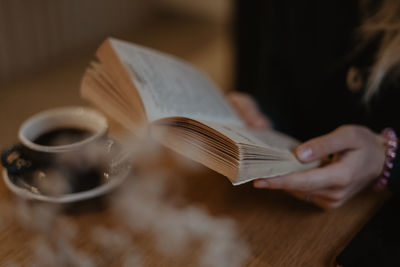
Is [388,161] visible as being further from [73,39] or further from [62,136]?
[73,39]

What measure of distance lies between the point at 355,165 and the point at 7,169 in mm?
552

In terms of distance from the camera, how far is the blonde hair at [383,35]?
727mm

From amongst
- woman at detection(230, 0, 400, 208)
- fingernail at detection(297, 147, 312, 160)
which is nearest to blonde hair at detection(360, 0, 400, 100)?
woman at detection(230, 0, 400, 208)

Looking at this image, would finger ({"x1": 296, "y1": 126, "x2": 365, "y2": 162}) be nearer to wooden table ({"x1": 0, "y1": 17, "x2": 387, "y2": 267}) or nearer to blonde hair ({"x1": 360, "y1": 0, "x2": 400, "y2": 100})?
wooden table ({"x1": 0, "y1": 17, "x2": 387, "y2": 267})

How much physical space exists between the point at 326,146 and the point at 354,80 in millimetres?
304

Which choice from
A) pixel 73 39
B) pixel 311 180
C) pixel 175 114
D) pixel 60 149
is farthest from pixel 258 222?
pixel 73 39

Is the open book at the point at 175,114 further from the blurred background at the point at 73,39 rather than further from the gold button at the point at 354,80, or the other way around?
the blurred background at the point at 73,39

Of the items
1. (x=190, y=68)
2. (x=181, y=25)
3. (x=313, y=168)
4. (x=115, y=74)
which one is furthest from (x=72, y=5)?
(x=313, y=168)

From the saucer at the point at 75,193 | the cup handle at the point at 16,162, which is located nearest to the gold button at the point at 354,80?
the saucer at the point at 75,193

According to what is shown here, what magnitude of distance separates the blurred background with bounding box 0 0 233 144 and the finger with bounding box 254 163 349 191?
164 cm

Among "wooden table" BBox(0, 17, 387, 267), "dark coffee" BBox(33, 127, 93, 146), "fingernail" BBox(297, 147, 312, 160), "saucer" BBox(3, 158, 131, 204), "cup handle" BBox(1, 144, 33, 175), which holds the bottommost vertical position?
"wooden table" BBox(0, 17, 387, 267)

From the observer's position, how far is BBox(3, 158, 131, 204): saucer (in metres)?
0.56

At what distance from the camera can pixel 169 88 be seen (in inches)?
24.6

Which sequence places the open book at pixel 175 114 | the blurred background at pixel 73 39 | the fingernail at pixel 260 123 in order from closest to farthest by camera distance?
the open book at pixel 175 114
the fingernail at pixel 260 123
the blurred background at pixel 73 39
